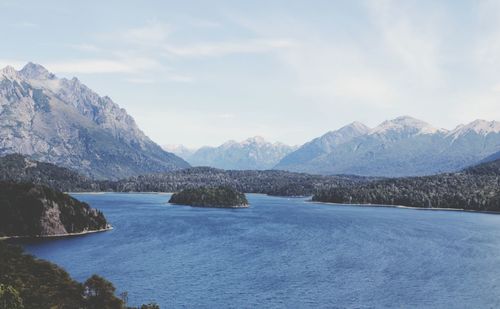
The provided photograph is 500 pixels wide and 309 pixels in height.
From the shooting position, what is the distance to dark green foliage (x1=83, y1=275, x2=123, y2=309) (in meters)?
99.7

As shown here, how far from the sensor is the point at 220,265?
164375 mm

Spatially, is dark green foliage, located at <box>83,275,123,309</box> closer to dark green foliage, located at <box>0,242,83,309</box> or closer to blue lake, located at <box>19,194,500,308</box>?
dark green foliage, located at <box>0,242,83,309</box>

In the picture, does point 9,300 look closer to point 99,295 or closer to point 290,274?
point 99,295

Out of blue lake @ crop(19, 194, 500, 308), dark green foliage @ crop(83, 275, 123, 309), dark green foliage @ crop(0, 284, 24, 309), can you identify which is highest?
dark green foliage @ crop(0, 284, 24, 309)

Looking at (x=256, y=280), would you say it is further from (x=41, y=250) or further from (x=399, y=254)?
(x=41, y=250)

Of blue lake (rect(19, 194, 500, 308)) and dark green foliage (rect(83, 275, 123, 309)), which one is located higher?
dark green foliage (rect(83, 275, 123, 309))

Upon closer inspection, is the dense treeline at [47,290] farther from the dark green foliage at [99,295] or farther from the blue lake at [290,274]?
the blue lake at [290,274]

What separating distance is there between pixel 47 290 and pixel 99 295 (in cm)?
1092

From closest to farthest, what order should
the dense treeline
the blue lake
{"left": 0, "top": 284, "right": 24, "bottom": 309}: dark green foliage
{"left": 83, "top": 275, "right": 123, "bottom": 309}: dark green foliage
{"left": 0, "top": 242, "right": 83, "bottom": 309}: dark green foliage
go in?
{"left": 0, "top": 284, "right": 24, "bottom": 309}: dark green foliage → the dense treeline → {"left": 0, "top": 242, "right": 83, "bottom": 309}: dark green foliage → {"left": 83, "top": 275, "right": 123, "bottom": 309}: dark green foliage → the blue lake

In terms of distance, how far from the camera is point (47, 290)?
104 m

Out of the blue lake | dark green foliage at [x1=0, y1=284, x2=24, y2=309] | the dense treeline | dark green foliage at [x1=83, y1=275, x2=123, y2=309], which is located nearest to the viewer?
dark green foliage at [x1=0, y1=284, x2=24, y2=309]

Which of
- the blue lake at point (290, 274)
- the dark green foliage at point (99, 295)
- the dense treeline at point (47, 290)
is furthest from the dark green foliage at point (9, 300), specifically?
the blue lake at point (290, 274)

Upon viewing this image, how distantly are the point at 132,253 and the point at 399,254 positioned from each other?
94.3 meters

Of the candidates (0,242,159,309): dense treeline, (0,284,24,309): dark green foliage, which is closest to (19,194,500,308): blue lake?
(0,242,159,309): dense treeline
